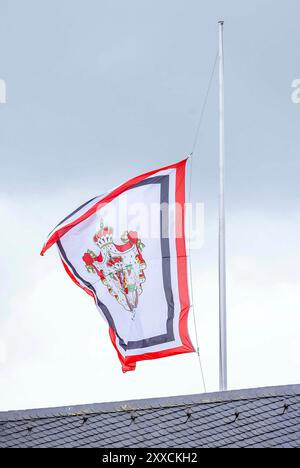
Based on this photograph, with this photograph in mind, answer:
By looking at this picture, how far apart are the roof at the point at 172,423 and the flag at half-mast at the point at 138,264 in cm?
143

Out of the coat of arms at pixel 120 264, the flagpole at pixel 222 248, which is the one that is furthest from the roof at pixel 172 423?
the coat of arms at pixel 120 264

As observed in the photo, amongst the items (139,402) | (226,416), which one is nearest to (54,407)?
(139,402)

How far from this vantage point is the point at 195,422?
71.6 feet

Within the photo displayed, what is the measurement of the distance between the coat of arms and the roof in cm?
236

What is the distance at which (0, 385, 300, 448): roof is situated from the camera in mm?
21156

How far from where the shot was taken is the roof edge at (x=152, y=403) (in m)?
21.9

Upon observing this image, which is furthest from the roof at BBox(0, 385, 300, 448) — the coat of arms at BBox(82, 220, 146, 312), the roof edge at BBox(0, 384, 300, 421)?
the coat of arms at BBox(82, 220, 146, 312)

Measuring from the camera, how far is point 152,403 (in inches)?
890

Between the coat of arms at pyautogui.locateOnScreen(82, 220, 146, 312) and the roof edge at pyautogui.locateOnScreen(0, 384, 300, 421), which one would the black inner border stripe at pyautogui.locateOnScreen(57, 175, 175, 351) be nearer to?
the coat of arms at pyautogui.locateOnScreen(82, 220, 146, 312)

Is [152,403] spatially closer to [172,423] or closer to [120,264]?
[172,423]

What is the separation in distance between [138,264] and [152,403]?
2.97 meters

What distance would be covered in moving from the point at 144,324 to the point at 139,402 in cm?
187

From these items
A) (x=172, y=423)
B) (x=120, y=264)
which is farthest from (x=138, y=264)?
(x=172, y=423)
